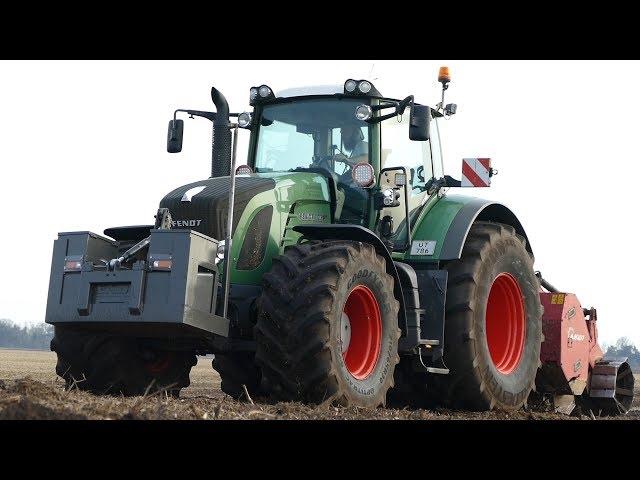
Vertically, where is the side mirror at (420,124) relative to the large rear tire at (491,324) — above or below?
above

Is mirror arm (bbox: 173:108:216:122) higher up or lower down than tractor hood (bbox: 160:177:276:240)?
higher up

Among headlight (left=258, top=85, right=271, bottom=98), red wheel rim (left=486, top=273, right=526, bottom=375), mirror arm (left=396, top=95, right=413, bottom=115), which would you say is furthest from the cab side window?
red wheel rim (left=486, top=273, right=526, bottom=375)

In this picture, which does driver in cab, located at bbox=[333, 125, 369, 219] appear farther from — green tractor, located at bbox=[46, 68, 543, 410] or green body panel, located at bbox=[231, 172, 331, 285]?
green body panel, located at bbox=[231, 172, 331, 285]

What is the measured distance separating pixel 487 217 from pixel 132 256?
4.57 m

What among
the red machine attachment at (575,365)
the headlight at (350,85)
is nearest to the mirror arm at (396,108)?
the headlight at (350,85)

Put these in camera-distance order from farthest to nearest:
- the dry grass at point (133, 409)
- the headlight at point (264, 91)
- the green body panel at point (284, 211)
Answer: the headlight at point (264, 91)
the green body panel at point (284, 211)
the dry grass at point (133, 409)

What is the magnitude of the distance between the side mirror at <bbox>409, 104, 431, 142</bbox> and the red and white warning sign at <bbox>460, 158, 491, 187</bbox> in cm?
211

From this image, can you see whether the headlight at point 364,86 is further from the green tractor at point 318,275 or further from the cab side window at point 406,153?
the cab side window at point 406,153

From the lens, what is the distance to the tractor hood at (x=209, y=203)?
28.8 feet

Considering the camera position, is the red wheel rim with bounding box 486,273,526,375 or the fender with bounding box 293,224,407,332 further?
the red wheel rim with bounding box 486,273,526,375

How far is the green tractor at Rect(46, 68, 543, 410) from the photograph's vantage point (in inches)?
313

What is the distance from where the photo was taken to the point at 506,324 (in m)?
11.0

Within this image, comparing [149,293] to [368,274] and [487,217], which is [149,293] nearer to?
[368,274]
